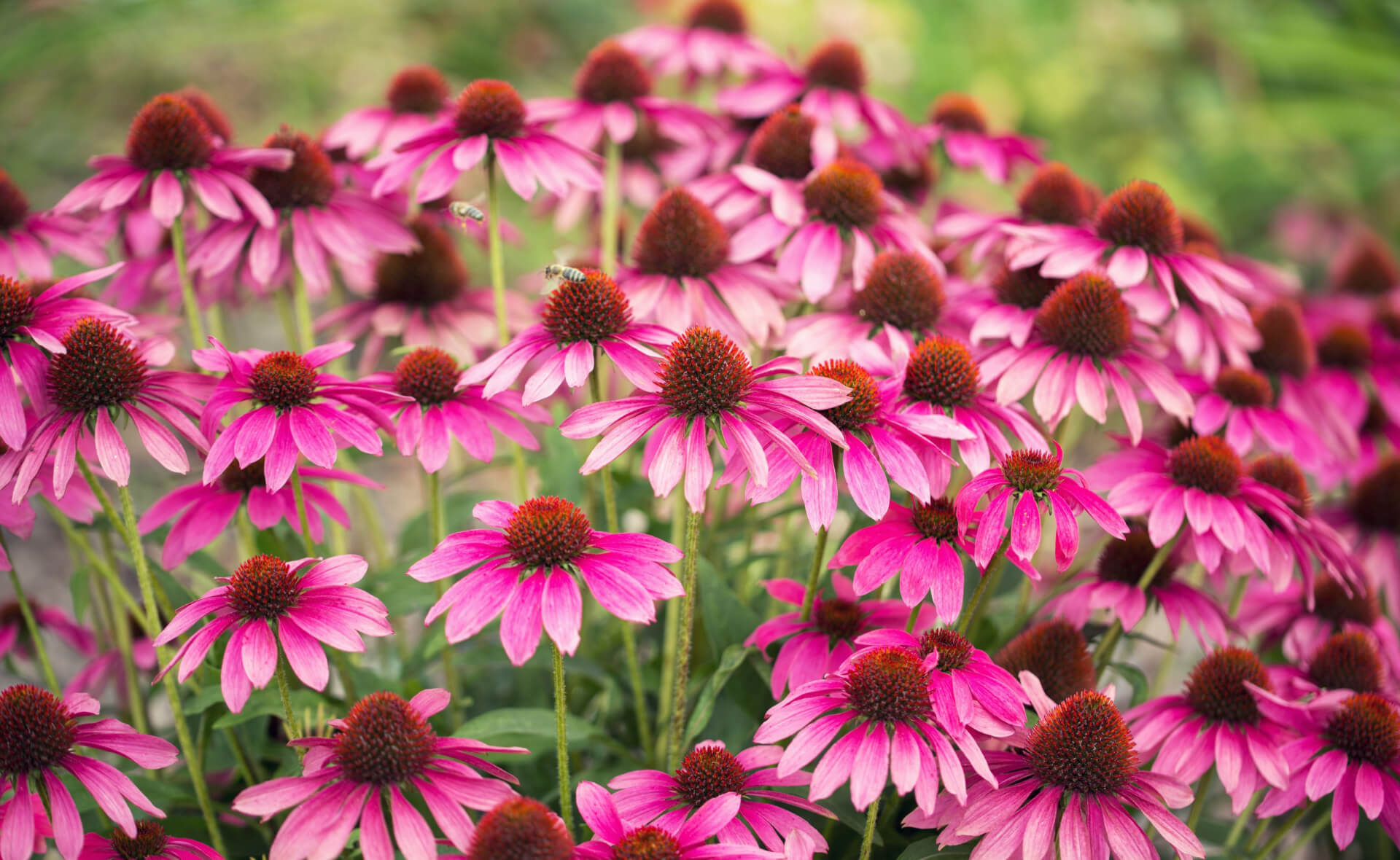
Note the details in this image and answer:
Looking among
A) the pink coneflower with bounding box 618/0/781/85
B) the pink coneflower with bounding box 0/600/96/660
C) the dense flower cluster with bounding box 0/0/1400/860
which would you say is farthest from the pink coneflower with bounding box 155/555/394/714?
the pink coneflower with bounding box 618/0/781/85

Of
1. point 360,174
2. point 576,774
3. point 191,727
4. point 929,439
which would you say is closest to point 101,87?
point 360,174

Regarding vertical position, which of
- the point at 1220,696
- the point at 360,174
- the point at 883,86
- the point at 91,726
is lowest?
the point at 883,86

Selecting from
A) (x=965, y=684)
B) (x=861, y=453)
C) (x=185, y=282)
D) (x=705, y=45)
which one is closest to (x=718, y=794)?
(x=965, y=684)

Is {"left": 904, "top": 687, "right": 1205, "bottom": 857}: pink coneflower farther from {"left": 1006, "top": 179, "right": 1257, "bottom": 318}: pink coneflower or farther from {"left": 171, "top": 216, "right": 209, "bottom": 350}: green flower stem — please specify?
{"left": 171, "top": 216, "right": 209, "bottom": 350}: green flower stem

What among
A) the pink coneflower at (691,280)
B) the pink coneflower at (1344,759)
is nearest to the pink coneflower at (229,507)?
the pink coneflower at (691,280)

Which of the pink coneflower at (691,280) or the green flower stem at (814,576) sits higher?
the pink coneflower at (691,280)

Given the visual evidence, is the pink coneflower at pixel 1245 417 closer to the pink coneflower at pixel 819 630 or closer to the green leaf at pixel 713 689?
the pink coneflower at pixel 819 630

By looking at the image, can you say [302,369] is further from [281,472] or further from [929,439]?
[929,439]

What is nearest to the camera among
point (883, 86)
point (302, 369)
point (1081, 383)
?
point (302, 369)
